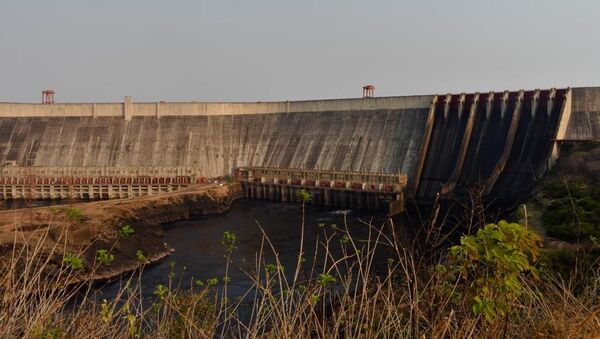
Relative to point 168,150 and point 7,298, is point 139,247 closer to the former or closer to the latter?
point 7,298

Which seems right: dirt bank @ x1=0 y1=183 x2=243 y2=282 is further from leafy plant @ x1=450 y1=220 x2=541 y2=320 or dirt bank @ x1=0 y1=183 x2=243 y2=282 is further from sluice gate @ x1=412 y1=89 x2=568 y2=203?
sluice gate @ x1=412 y1=89 x2=568 y2=203

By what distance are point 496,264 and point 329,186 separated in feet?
146

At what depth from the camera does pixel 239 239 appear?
34.8m

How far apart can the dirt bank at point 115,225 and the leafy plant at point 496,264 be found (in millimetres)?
15157

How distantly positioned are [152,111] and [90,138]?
25.4ft

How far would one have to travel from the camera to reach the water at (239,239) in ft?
85.3

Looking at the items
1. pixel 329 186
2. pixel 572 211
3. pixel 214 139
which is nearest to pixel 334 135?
pixel 329 186

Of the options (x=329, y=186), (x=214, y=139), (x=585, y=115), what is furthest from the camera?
(x=214, y=139)

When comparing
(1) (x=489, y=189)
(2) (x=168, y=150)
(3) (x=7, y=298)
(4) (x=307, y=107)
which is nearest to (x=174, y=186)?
(2) (x=168, y=150)

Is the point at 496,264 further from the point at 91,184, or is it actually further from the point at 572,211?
the point at 91,184

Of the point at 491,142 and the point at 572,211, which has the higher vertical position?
the point at 491,142

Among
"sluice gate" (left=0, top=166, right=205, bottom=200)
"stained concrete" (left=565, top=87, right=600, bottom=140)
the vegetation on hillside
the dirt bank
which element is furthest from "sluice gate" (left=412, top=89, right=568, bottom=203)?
"sluice gate" (left=0, top=166, right=205, bottom=200)

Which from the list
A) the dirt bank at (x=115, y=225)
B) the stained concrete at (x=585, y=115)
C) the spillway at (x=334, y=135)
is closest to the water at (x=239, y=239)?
the dirt bank at (x=115, y=225)

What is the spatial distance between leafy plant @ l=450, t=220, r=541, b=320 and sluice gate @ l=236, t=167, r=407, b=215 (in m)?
37.8
